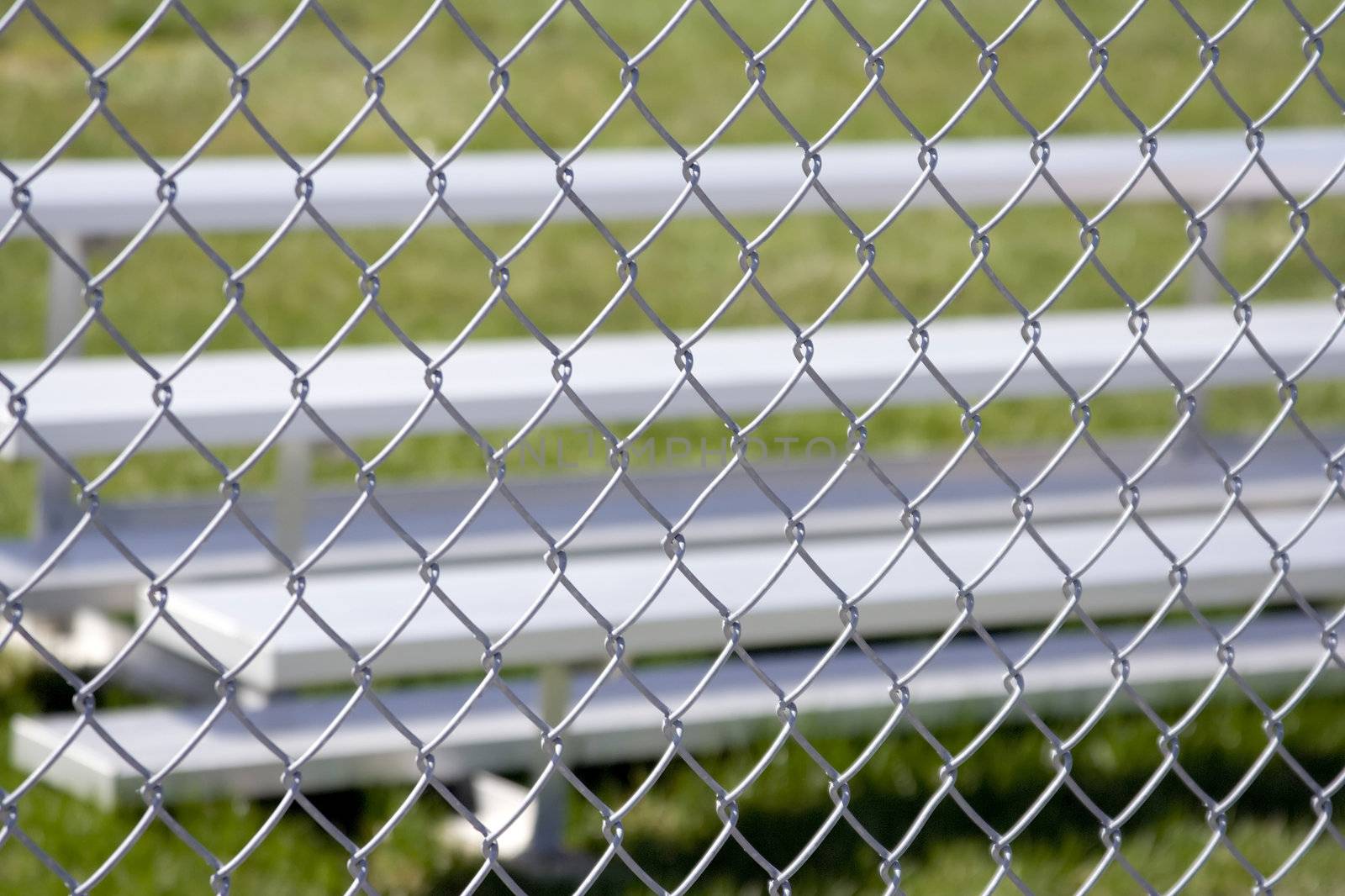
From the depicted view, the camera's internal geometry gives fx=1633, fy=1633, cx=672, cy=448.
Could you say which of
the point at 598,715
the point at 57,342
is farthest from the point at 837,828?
the point at 57,342

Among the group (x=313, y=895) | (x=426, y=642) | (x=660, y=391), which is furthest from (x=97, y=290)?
(x=660, y=391)

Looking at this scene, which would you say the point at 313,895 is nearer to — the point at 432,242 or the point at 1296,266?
the point at 432,242

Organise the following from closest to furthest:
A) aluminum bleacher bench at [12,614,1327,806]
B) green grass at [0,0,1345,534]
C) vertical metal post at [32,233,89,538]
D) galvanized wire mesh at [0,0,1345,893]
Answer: galvanized wire mesh at [0,0,1345,893]
aluminum bleacher bench at [12,614,1327,806]
vertical metal post at [32,233,89,538]
green grass at [0,0,1345,534]

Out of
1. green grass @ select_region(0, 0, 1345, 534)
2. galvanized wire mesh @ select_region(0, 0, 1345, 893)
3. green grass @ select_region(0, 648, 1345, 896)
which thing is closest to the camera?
galvanized wire mesh @ select_region(0, 0, 1345, 893)

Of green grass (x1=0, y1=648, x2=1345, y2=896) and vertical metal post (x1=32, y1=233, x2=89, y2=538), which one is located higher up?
vertical metal post (x1=32, y1=233, x2=89, y2=538)

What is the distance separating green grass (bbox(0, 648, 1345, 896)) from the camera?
2.47 metres

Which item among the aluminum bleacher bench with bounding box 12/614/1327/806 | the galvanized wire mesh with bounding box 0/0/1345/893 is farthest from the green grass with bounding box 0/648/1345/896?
the galvanized wire mesh with bounding box 0/0/1345/893

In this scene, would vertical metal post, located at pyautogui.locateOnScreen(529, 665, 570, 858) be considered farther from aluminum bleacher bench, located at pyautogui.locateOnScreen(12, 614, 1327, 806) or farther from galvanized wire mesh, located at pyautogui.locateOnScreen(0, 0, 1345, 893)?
galvanized wire mesh, located at pyautogui.locateOnScreen(0, 0, 1345, 893)

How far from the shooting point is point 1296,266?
247 inches

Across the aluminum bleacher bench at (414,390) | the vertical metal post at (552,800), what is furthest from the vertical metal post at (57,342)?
the vertical metal post at (552,800)

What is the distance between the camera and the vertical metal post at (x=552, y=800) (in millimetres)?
2555

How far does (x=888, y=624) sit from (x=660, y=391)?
572 millimetres

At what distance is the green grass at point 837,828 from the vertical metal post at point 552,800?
52 mm

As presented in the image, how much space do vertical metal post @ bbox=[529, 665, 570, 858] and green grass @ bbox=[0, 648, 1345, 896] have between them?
52 mm
